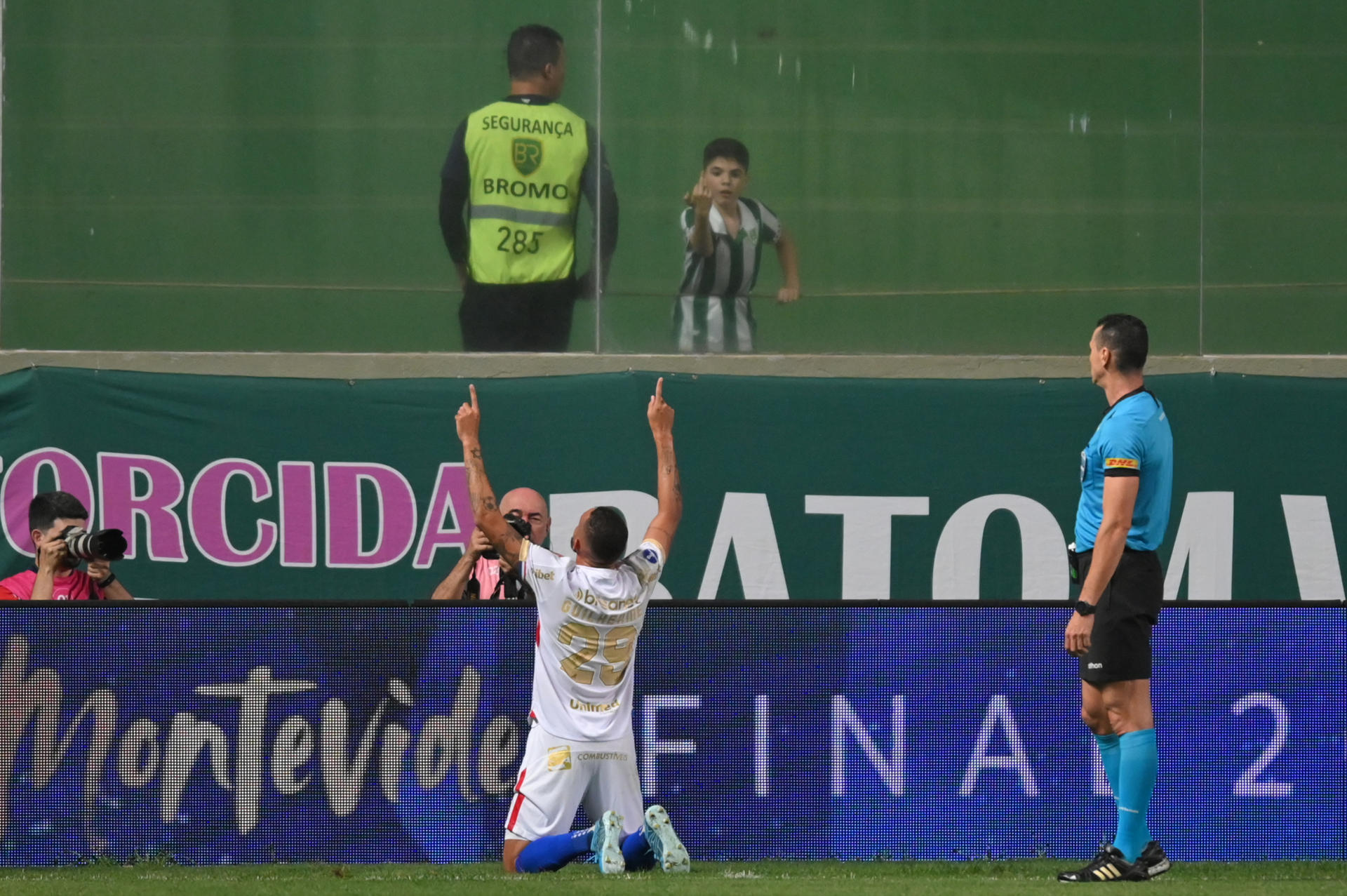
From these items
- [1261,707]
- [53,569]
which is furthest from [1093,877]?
[53,569]

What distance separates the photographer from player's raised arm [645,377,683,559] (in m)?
5.97

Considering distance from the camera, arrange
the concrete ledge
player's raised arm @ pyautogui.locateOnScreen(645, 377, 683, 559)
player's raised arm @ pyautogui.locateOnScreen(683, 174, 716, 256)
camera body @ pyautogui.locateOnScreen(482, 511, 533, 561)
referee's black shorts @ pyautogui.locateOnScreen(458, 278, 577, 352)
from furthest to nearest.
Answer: player's raised arm @ pyautogui.locateOnScreen(683, 174, 716, 256) → referee's black shorts @ pyautogui.locateOnScreen(458, 278, 577, 352) → the concrete ledge → camera body @ pyautogui.locateOnScreen(482, 511, 533, 561) → player's raised arm @ pyautogui.locateOnScreen(645, 377, 683, 559)

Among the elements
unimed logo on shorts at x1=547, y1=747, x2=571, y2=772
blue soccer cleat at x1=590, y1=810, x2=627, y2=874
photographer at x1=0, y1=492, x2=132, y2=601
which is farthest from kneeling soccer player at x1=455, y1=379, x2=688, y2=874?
photographer at x1=0, y1=492, x2=132, y2=601

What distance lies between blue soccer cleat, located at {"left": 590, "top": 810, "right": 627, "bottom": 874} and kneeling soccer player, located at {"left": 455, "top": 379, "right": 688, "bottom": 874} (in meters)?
0.17

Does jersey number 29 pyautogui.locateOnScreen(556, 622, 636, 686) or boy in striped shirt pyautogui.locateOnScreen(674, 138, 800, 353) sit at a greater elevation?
boy in striped shirt pyautogui.locateOnScreen(674, 138, 800, 353)

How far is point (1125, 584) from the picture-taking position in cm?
550

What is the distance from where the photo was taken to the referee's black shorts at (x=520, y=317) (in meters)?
9.94

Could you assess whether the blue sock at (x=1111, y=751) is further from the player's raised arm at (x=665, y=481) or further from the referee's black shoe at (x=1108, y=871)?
the player's raised arm at (x=665, y=481)

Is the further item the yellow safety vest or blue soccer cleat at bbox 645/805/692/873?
the yellow safety vest

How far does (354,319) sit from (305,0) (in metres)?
1.91

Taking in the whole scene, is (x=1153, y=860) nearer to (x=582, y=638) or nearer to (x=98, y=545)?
(x=582, y=638)

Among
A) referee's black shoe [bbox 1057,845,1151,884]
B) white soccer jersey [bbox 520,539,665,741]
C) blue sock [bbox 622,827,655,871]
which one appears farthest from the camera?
white soccer jersey [bbox 520,539,665,741]

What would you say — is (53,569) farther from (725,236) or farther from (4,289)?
(725,236)

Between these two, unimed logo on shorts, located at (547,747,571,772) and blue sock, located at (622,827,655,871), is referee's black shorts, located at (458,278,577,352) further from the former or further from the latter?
blue sock, located at (622,827,655,871)
